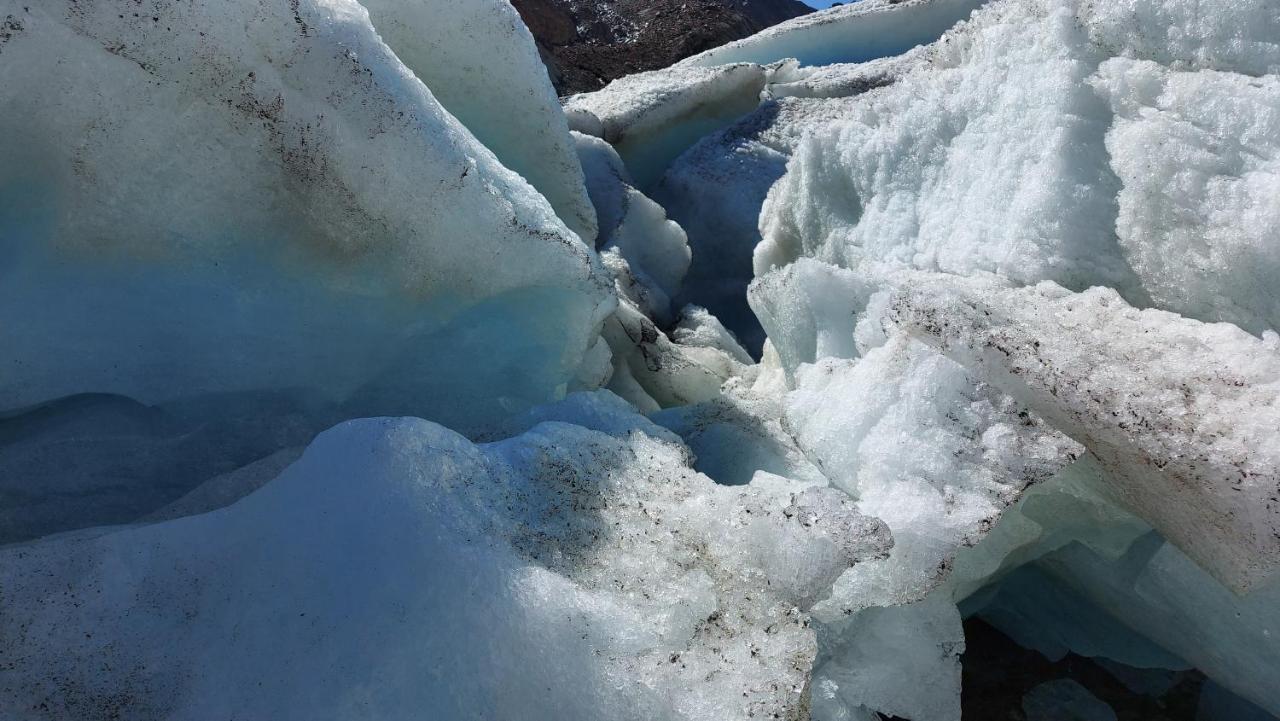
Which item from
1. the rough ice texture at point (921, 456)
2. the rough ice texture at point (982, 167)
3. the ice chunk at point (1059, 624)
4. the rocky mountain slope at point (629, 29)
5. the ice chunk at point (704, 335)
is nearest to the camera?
the rough ice texture at point (921, 456)

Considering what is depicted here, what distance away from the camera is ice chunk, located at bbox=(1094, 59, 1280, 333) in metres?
1.34

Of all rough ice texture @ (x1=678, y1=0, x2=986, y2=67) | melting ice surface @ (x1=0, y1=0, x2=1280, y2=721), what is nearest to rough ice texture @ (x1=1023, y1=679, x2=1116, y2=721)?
melting ice surface @ (x1=0, y1=0, x2=1280, y2=721)

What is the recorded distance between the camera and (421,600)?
42.5 inches

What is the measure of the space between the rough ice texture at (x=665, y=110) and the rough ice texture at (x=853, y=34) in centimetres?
99

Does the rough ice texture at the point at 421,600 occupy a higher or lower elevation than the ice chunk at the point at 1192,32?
lower

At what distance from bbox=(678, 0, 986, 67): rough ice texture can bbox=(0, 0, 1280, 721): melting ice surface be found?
3.35m

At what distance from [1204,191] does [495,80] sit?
1.87m

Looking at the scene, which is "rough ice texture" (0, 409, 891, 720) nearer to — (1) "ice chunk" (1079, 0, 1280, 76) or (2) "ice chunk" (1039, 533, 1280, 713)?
(2) "ice chunk" (1039, 533, 1280, 713)

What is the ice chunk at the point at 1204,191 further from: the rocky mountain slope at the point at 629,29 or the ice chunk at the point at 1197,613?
the rocky mountain slope at the point at 629,29

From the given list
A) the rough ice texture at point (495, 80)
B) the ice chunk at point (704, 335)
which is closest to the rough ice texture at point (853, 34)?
the ice chunk at point (704, 335)

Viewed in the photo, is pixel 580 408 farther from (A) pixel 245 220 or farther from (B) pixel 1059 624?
(B) pixel 1059 624

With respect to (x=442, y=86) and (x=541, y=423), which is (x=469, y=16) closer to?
(x=442, y=86)

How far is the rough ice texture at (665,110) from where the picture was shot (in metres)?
4.02

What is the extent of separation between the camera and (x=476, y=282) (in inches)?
70.4
